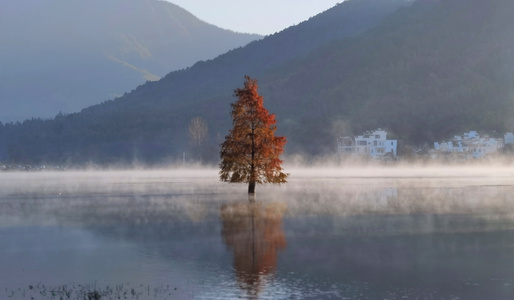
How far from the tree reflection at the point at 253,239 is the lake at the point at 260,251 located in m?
0.05

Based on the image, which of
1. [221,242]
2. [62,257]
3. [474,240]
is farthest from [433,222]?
[62,257]

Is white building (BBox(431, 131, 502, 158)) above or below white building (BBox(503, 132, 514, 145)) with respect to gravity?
below

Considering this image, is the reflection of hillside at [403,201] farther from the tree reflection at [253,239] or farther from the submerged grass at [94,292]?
the submerged grass at [94,292]

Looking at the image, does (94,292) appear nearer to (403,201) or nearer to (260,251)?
(260,251)

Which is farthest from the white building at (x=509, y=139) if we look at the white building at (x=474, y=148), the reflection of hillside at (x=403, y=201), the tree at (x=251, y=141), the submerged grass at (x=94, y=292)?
the submerged grass at (x=94, y=292)

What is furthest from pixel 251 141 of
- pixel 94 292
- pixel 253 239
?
pixel 94 292

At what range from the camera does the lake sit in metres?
26.4

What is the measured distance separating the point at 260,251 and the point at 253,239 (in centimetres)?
392

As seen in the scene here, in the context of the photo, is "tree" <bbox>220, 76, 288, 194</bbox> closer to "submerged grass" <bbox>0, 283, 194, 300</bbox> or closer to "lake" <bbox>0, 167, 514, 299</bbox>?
"lake" <bbox>0, 167, 514, 299</bbox>

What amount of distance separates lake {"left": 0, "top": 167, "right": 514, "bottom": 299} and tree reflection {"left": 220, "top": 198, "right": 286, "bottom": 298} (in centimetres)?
5

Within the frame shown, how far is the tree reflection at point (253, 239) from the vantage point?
93.5 feet

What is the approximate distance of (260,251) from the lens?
34156mm

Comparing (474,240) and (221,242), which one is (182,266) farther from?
(474,240)

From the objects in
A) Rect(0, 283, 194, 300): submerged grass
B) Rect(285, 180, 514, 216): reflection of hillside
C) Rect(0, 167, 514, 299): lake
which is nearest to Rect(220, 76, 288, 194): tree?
Rect(285, 180, 514, 216): reflection of hillside
